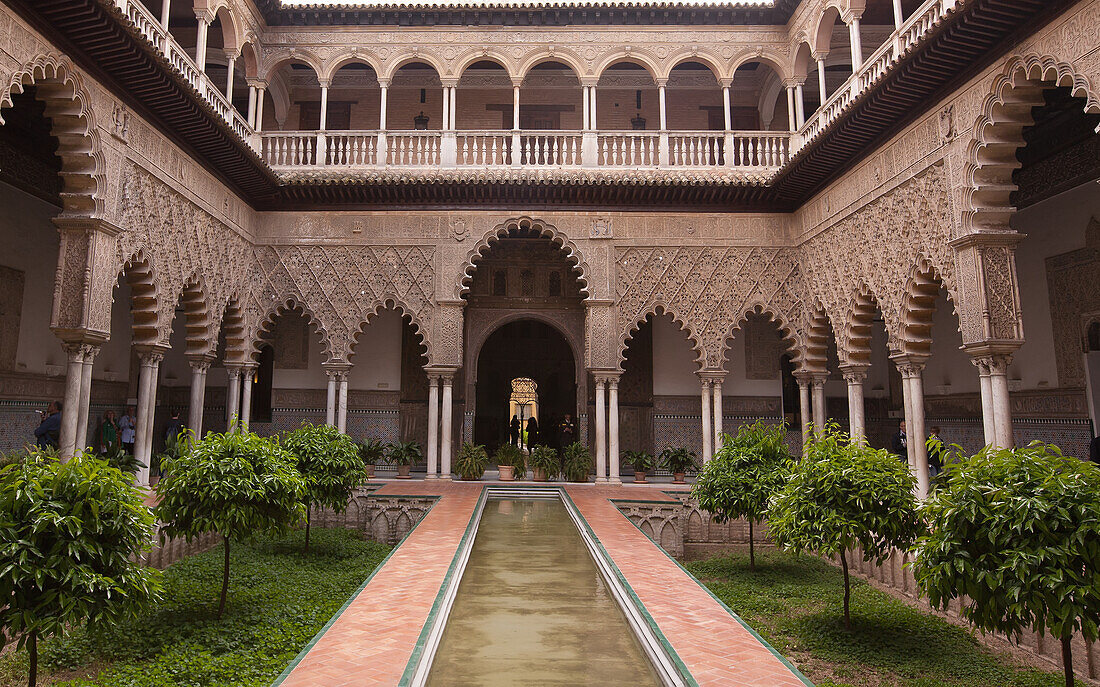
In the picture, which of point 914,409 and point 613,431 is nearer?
point 914,409

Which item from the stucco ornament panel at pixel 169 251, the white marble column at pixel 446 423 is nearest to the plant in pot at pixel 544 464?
the white marble column at pixel 446 423

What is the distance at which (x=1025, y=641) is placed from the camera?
5.34 meters

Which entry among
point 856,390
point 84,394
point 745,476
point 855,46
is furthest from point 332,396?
point 855,46

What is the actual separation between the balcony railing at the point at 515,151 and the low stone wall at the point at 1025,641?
7378 millimetres

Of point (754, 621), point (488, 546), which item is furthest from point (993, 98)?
point (488, 546)

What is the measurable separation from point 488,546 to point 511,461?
17.9 ft

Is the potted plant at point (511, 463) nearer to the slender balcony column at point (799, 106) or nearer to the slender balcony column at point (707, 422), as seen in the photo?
the slender balcony column at point (707, 422)

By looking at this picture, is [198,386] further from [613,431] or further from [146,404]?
[613,431]

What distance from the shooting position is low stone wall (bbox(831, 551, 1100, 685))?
4633 mm

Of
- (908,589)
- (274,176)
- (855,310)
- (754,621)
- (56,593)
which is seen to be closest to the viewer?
(56,593)

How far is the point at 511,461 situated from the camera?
12.8 m

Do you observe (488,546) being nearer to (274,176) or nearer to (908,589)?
(908,589)

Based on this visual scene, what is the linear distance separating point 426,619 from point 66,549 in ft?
6.69

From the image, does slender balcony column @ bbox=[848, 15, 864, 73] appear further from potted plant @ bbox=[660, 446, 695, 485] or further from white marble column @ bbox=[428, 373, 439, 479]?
white marble column @ bbox=[428, 373, 439, 479]
